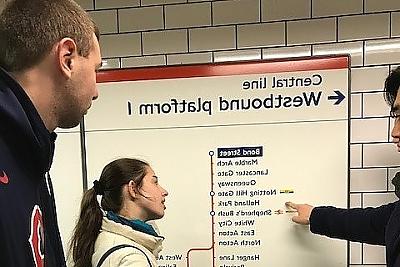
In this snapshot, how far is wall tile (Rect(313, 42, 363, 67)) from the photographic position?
159cm

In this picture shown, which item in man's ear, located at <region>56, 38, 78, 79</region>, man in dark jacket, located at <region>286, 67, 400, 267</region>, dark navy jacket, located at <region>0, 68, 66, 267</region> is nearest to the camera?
dark navy jacket, located at <region>0, 68, 66, 267</region>

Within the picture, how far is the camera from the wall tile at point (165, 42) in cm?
168

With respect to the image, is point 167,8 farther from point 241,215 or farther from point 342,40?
point 241,215

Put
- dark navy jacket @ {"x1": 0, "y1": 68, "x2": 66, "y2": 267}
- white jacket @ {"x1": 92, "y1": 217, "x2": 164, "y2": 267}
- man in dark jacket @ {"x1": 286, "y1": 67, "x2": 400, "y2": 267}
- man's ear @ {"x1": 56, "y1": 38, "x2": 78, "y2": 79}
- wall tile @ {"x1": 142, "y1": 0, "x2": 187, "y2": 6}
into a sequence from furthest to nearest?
1. wall tile @ {"x1": 142, "y1": 0, "x2": 187, "y2": 6}
2. man in dark jacket @ {"x1": 286, "y1": 67, "x2": 400, "y2": 267}
3. white jacket @ {"x1": 92, "y1": 217, "x2": 164, "y2": 267}
4. man's ear @ {"x1": 56, "y1": 38, "x2": 78, "y2": 79}
5. dark navy jacket @ {"x1": 0, "y1": 68, "x2": 66, "y2": 267}

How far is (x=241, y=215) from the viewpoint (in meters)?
1.67

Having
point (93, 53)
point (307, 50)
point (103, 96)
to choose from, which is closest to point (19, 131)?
point (93, 53)

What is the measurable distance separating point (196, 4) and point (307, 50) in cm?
40

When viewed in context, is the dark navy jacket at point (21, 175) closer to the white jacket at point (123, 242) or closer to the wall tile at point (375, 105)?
the white jacket at point (123, 242)

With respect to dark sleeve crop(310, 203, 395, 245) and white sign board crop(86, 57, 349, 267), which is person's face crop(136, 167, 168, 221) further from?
dark sleeve crop(310, 203, 395, 245)

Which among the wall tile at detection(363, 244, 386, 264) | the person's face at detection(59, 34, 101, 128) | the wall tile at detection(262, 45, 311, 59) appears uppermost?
the wall tile at detection(262, 45, 311, 59)

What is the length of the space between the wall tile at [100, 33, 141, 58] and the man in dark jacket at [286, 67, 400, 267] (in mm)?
797

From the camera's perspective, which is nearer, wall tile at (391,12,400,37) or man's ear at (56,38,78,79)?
man's ear at (56,38,78,79)

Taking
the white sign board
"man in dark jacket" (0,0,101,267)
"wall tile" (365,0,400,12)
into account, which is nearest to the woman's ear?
the white sign board

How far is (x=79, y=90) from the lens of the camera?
88cm
